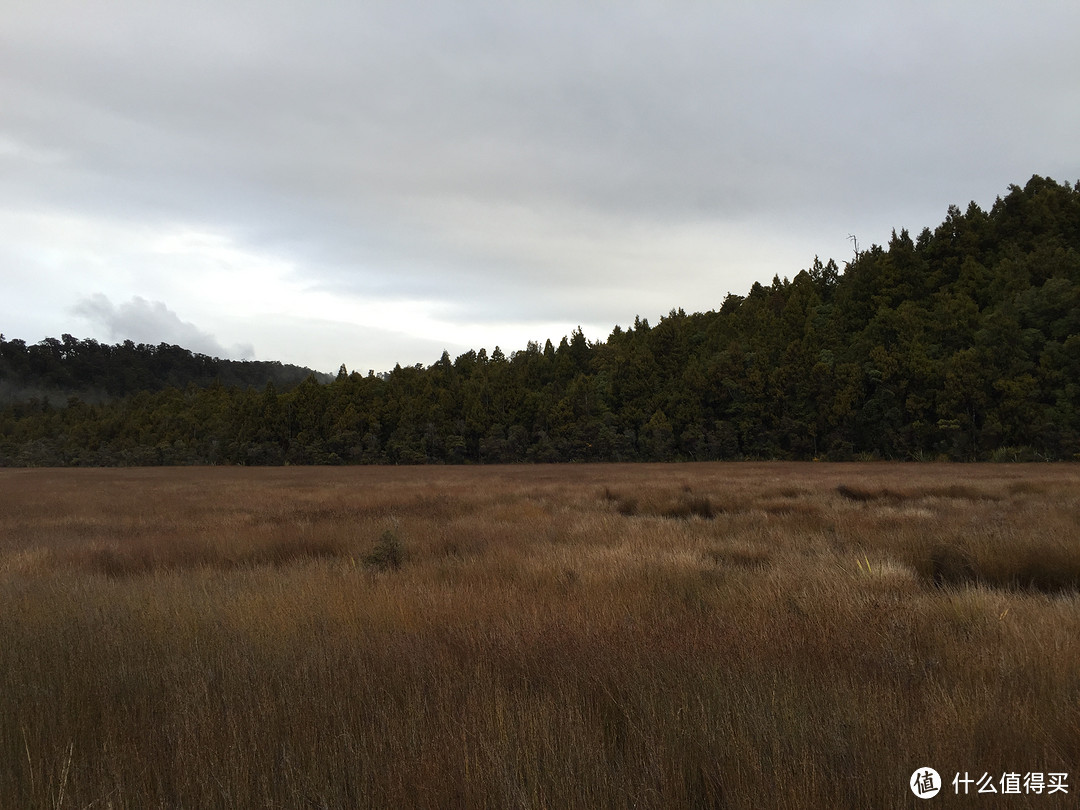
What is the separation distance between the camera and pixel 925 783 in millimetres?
2273

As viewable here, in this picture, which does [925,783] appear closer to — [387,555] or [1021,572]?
[1021,572]

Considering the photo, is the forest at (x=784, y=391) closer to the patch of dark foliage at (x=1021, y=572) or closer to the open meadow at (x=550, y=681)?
the patch of dark foliage at (x=1021, y=572)

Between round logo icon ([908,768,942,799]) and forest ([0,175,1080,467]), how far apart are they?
171ft

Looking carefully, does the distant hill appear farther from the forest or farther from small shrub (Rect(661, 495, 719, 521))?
small shrub (Rect(661, 495, 719, 521))

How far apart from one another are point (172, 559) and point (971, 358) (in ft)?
195

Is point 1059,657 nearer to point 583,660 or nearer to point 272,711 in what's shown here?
point 583,660

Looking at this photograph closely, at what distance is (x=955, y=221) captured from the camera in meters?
69.4

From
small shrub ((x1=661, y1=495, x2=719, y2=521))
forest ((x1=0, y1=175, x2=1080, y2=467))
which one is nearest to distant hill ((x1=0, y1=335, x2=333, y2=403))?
forest ((x1=0, y1=175, x2=1080, y2=467))

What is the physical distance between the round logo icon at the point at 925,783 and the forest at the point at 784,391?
5209 centimetres

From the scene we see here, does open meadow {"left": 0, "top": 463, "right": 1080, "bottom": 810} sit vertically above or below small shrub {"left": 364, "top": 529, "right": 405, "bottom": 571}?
above

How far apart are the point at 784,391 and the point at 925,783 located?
64.0 metres

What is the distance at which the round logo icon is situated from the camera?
87.0 inches

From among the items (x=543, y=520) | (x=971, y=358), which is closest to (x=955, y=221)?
(x=971, y=358)

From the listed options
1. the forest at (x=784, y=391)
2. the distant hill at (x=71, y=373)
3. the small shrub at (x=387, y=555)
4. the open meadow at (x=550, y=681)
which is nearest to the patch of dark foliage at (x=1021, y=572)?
the open meadow at (x=550, y=681)
